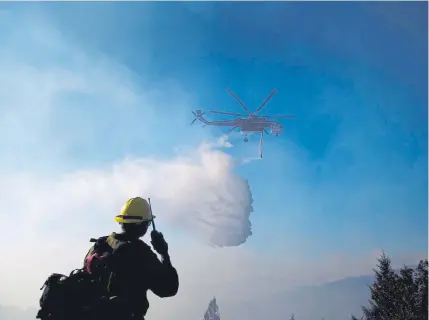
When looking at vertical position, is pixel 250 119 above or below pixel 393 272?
above

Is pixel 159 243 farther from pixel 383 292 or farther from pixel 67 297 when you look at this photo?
pixel 383 292

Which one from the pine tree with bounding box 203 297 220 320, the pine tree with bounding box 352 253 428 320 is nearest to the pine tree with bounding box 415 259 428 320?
the pine tree with bounding box 352 253 428 320

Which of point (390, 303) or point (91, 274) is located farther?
point (390, 303)

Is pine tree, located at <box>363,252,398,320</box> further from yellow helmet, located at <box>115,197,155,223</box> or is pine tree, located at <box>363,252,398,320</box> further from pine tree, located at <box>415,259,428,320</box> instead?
yellow helmet, located at <box>115,197,155,223</box>

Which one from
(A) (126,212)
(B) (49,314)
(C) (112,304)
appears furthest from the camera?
(A) (126,212)

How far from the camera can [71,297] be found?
343cm

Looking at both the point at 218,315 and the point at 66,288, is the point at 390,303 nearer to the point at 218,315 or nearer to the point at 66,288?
the point at 66,288

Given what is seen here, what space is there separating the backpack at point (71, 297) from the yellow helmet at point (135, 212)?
0.76 metres

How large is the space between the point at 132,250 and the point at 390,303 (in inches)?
1346

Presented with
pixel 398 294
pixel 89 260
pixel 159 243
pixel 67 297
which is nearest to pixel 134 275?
pixel 159 243

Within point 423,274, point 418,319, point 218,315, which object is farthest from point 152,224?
point 218,315

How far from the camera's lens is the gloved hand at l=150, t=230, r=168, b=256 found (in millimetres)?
3916

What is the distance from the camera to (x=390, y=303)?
31.2m

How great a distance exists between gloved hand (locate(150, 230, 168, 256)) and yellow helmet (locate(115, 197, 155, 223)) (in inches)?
11.9
